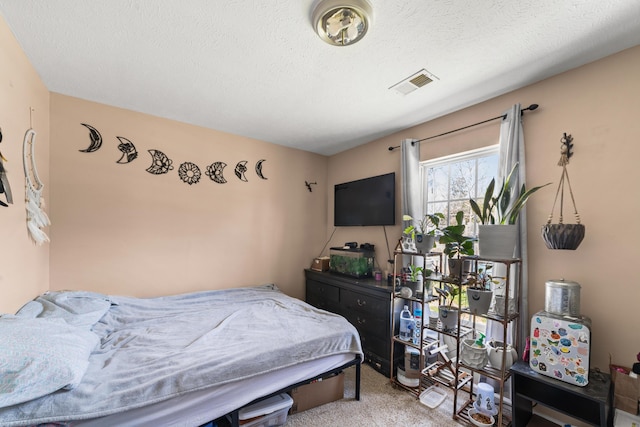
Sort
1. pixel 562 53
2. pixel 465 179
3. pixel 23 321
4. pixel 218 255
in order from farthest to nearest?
pixel 218 255
pixel 465 179
pixel 562 53
pixel 23 321

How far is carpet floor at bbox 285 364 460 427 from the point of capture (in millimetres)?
1776

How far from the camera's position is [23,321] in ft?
4.15

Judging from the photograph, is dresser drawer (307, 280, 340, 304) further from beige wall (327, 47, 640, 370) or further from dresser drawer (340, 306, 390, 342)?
beige wall (327, 47, 640, 370)

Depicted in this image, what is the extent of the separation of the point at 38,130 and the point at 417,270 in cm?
326

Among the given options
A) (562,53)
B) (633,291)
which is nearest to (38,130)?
(562,53)

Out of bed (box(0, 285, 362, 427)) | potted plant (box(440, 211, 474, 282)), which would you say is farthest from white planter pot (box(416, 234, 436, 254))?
bed (box(0, 285, 362, 427))

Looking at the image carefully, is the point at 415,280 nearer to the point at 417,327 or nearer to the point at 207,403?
the point at 417,327

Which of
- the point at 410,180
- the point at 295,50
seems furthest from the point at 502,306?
the point at 295,50

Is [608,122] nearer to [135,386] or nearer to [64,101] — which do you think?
[135,386]

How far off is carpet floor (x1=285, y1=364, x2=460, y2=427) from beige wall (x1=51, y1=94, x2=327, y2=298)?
164 cm

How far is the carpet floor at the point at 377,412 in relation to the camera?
5.83 feet

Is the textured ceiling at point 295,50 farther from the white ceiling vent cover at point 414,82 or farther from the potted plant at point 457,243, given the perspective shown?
the potted plant at point 457,243

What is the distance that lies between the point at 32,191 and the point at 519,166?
3531mm

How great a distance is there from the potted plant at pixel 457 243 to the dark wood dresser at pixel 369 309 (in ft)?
1.97
